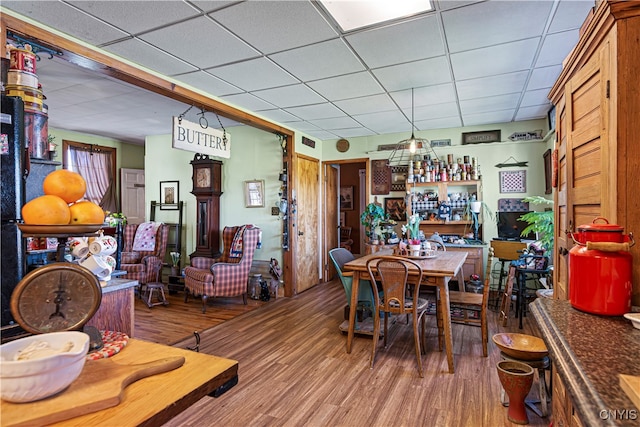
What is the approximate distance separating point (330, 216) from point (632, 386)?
231 inches

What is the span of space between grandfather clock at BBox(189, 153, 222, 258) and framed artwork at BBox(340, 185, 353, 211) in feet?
12.6

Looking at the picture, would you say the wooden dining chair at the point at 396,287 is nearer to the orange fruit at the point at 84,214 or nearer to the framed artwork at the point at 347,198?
the orange fruit at the point at 84,214

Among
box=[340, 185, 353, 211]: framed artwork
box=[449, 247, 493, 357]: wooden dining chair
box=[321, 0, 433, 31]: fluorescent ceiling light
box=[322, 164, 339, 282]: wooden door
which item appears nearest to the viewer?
box=[321, 0, 433, 31]: fluorescent ceiling light

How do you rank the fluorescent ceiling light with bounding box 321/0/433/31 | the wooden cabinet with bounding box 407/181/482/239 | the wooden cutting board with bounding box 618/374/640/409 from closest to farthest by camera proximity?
1. the wooden cutting board with bounding box 618/374/640/409
2. the fluorescent ceiling light with bounding box 321/0/433/31
3. the wooden cabinet with bounding box 407/181/482/239

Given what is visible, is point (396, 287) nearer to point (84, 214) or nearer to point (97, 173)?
point (84, 214)

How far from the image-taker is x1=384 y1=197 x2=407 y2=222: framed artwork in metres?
5.60

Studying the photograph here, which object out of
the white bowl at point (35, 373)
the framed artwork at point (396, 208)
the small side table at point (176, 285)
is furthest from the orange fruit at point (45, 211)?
the framed artwork at point (396, 208)

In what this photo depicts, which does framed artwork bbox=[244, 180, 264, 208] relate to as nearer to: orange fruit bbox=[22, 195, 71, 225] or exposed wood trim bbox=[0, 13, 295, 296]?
exposed wood trim bbox=[0, 13, 295, 296]

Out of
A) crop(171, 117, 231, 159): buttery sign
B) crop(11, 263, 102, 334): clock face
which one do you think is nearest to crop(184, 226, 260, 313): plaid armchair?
crop(171, 117, 231, 159): buttery sign

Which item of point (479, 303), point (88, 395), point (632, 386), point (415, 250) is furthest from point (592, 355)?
point (415, 250)

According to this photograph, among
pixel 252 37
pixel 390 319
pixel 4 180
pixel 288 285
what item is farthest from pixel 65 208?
pixel 288 285

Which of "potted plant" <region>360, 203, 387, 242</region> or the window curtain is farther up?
the window curtain

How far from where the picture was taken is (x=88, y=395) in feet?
2.37

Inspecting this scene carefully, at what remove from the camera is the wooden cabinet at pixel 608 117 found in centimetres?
112
